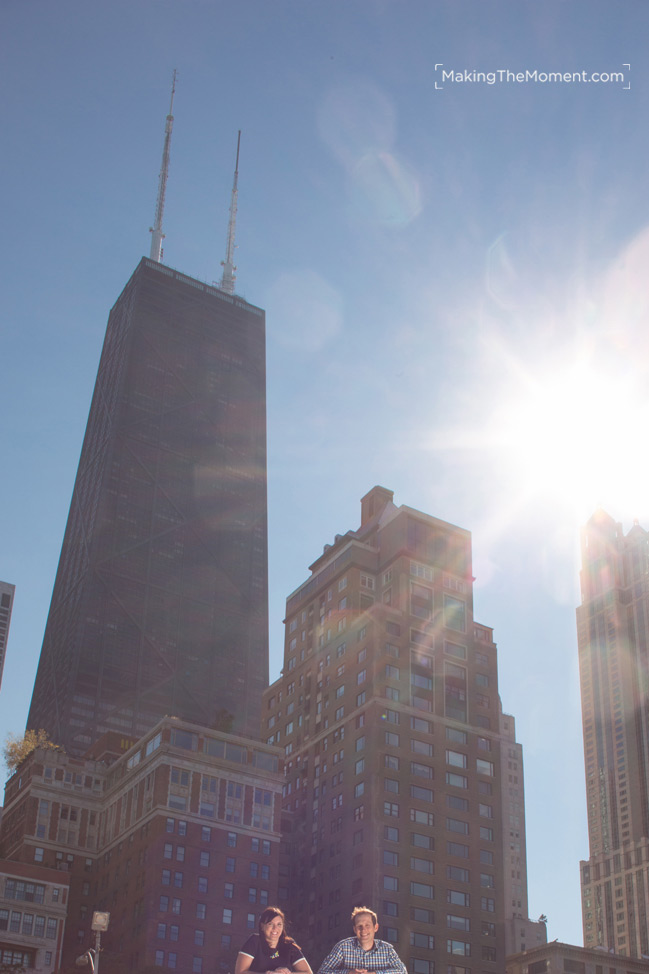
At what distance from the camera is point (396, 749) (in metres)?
154

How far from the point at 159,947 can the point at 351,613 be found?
57.5 m

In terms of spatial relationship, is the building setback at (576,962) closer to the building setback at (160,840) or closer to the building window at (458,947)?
the building window at (458,947)

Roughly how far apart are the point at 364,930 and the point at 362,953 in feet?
1.29

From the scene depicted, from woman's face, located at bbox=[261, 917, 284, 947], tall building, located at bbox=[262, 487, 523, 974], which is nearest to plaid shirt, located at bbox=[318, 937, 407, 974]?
woman's face, located at bbox=[261, 917, 284, 947]

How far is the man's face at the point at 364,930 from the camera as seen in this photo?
64.2 ft

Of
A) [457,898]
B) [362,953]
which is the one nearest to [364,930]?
[362,953]

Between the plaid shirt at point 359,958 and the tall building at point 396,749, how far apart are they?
128280 millimetres

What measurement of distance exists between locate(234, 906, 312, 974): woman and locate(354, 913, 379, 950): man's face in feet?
3.35

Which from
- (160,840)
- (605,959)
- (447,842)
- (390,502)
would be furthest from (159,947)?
(390,502)

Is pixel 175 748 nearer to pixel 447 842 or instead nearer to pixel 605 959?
pixel 447 842

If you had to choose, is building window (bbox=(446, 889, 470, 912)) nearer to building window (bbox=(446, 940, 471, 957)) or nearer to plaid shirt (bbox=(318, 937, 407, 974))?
building window (bbox=(446, 940, 471, 957))

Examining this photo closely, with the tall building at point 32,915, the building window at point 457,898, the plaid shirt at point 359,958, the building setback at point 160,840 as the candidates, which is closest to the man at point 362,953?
the plaid shirt at point 359,958

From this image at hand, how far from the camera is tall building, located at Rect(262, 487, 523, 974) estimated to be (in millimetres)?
146375

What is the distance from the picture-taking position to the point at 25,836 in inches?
6088
